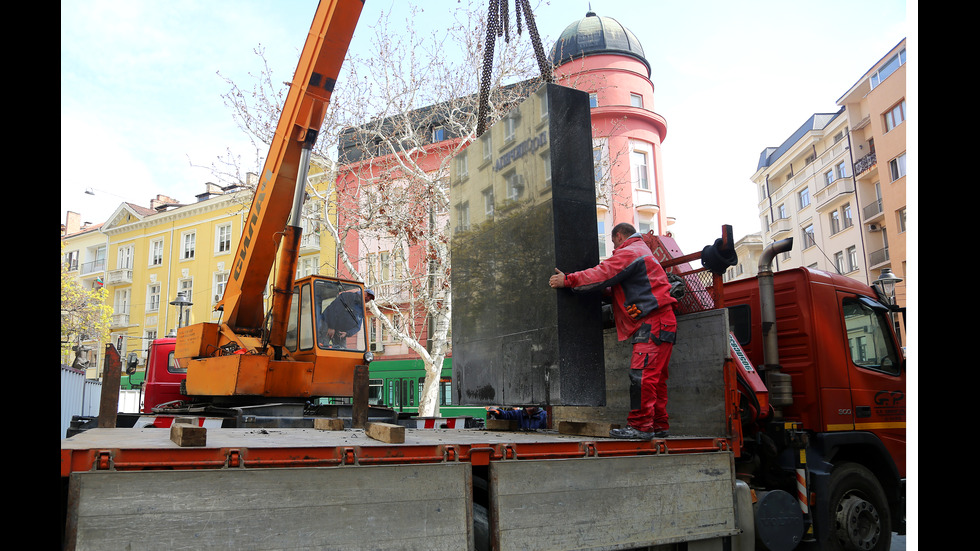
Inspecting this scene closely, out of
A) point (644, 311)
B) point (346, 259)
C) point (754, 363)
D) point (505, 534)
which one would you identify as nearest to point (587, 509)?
point (505, 534)

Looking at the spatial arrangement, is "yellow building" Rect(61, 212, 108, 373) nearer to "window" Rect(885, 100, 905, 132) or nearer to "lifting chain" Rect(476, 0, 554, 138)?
"lifting chain" Rect(476, 0, 554, 138)

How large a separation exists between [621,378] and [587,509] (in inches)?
92.6

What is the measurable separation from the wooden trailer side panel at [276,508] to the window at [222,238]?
119 feet

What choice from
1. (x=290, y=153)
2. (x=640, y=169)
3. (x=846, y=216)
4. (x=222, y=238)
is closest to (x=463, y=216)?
(x=290, y=153)

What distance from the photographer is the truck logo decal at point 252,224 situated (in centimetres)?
846

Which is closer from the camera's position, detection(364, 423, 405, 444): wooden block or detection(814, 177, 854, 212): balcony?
detection(364, 423, 405, 444): wooden block

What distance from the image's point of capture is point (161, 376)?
13070 mm

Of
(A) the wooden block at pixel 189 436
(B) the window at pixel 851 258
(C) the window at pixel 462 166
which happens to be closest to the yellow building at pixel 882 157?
(B) the window at pixel 851 258

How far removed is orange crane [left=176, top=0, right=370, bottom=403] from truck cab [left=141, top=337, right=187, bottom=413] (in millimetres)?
4416

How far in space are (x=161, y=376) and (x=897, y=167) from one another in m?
33.4

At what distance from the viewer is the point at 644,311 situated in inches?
199

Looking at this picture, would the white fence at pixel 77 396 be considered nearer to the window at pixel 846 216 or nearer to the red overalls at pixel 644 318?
the red overalls at pixel 644 318

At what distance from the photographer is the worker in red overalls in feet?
16.1

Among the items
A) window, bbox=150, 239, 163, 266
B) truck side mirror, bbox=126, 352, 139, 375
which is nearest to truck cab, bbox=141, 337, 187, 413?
truck side mirror, bbox=126, 352, 139, 375
